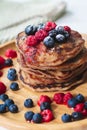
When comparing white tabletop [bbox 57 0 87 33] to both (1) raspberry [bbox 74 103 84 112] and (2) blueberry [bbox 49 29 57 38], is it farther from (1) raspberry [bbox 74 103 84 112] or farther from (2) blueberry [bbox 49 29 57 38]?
(1) raspberry [bbox 74 103 84 112]

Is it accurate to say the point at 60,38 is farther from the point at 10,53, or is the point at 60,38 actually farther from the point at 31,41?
the point at 10,53

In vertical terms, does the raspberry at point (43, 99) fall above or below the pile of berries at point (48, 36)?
below

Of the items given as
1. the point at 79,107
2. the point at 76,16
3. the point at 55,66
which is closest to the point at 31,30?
the point at 55,66

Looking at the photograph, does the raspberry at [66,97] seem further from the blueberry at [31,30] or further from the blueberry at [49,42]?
the blueberry at [31,30]

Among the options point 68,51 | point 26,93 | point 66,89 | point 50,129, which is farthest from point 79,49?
point 50,129

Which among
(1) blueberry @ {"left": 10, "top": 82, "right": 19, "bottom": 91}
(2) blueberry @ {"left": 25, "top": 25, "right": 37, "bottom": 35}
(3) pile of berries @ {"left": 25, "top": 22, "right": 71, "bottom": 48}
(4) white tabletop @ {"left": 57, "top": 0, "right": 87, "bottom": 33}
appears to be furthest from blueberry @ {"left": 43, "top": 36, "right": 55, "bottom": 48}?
(4) white tabletop @ {"left": 57, "top": 0, "right": 87, "bottom": 33}

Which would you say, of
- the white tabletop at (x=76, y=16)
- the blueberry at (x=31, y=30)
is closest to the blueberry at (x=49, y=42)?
the blueberry at (x=31, y=30)

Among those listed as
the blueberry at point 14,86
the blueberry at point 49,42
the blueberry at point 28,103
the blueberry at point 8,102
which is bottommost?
the blueberry at point 28,103
